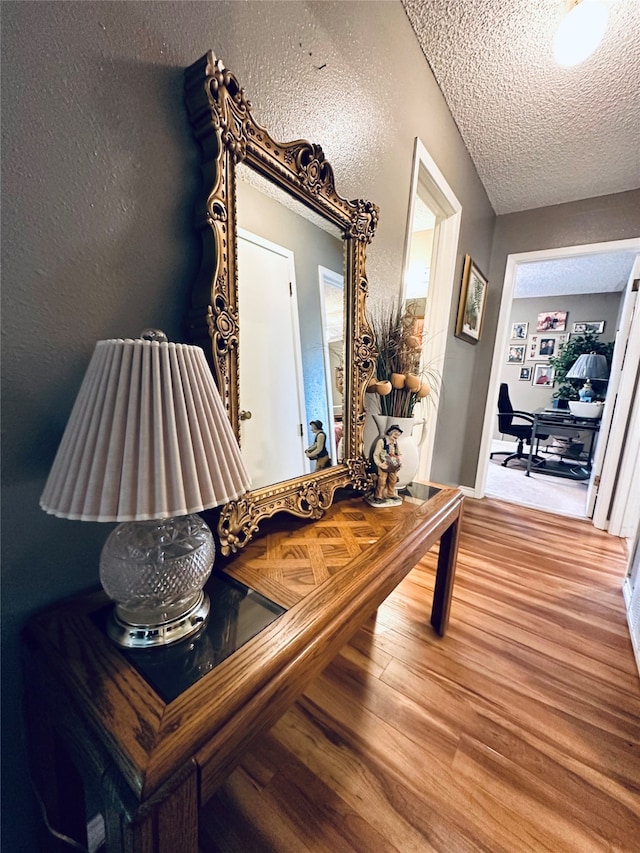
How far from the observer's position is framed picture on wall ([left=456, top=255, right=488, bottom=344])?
248 cm

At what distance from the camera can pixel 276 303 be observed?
91 cm

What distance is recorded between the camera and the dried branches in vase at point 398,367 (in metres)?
1.26

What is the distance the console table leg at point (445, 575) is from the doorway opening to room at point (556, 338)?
→ 2083 mm

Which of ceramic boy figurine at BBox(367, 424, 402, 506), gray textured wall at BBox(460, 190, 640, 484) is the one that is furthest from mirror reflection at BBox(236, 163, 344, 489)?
gray textured wall at BBox(460, 190, 640, 484)

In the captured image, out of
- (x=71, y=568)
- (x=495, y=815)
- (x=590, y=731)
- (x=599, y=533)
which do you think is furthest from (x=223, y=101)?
(x=599, y=533)

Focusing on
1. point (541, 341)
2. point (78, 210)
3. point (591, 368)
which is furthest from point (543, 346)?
point (78, 210)

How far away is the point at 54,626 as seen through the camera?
1.80ft

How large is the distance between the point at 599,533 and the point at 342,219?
2.98 metres

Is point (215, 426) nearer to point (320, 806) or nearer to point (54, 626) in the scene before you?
point (54, 626)

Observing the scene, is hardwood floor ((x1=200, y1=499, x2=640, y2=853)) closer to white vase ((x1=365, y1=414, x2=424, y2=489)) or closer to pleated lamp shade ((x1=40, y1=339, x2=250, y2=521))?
white vase ((x1=365, y1=414, x2=424, y2=489))

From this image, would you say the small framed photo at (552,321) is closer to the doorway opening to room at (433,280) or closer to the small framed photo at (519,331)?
the small framed photo at (519,331)

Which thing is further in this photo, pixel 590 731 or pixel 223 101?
pixel 590 731

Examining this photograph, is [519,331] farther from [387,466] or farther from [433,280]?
[387,466]

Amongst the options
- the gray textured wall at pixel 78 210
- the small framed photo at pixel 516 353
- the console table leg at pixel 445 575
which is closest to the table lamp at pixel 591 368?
the small framed photo at pixel 516 353
